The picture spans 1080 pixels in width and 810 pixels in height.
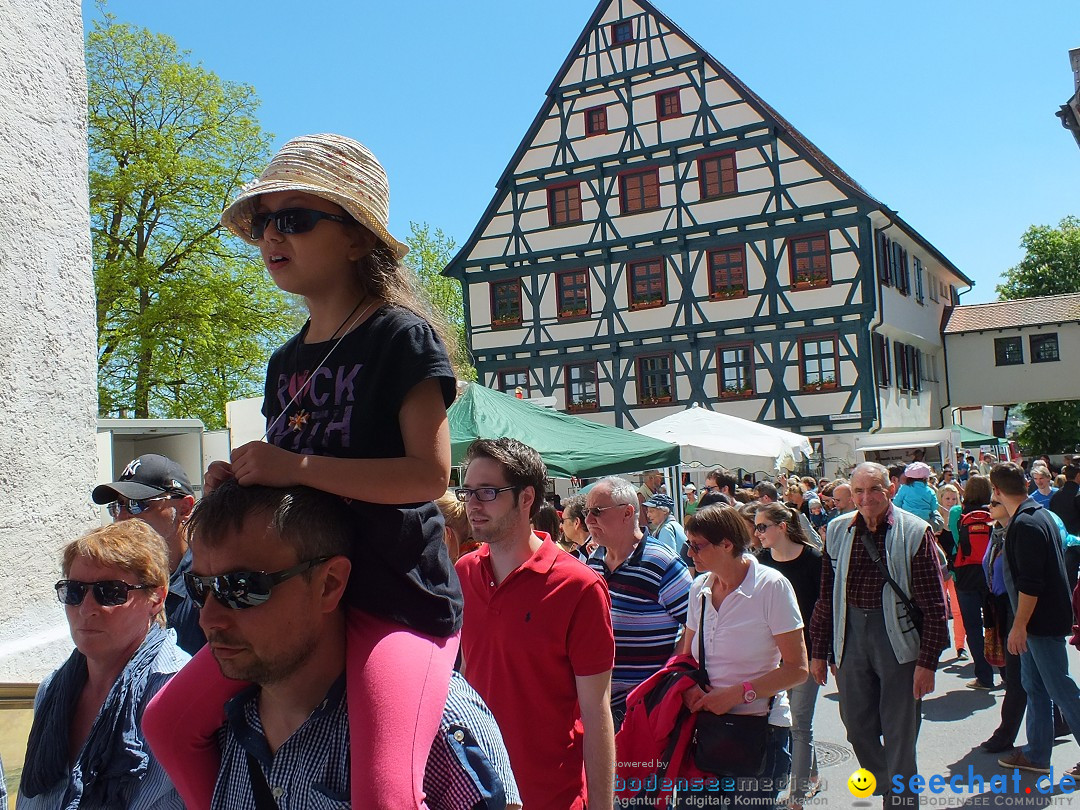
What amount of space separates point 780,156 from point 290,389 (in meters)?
27.3

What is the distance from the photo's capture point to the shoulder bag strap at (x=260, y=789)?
1618 millimetres

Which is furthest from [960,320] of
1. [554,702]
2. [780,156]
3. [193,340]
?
[554,702]

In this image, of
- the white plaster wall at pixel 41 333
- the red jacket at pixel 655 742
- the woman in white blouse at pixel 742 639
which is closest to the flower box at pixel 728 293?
the woman in white blouse at pixel 742 639

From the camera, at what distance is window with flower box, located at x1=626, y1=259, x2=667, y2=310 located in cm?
2898

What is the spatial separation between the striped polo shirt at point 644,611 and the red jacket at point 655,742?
0.23m

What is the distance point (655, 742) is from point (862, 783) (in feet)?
6.97

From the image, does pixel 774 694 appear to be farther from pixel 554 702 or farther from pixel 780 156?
pixel 780 156

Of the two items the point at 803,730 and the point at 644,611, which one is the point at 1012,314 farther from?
the point at 644,611

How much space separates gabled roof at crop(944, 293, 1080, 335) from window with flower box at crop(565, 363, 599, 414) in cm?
1574

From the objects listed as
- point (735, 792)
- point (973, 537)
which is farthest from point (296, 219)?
point (973, 537)

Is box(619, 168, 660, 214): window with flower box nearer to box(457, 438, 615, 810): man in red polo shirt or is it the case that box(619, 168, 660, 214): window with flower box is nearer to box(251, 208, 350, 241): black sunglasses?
box(457, 438, 615, 810): man in red polo shirt

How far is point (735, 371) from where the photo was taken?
28047mm

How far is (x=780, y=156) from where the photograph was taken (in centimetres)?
2723

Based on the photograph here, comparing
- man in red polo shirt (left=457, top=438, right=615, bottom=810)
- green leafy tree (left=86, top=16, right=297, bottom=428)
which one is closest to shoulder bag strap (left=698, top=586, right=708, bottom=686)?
man in red polo shirt (left=457, top=438, right=615, bottom=810)
